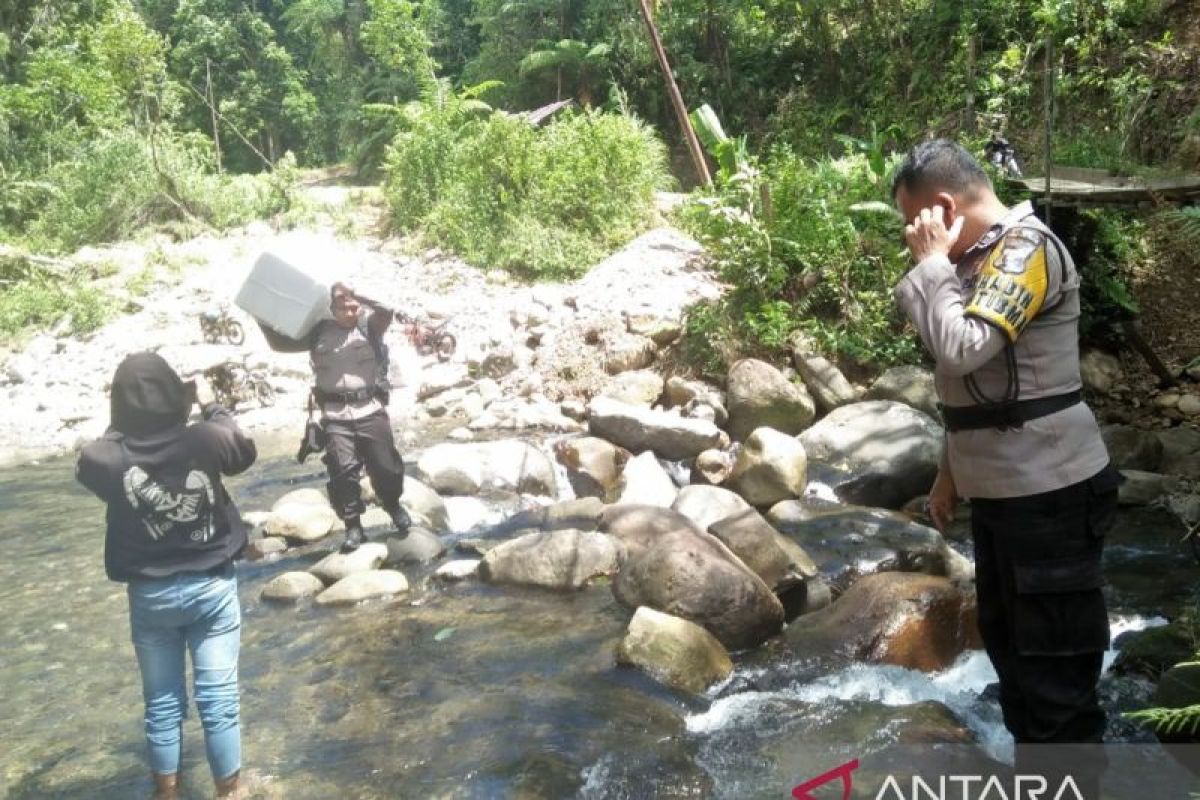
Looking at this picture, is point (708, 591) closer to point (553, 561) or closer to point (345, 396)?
point (553, 561)

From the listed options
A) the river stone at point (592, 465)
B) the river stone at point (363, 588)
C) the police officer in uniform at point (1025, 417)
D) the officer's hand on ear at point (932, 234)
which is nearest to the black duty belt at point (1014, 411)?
the police officer in uniform at point (1025, 417)

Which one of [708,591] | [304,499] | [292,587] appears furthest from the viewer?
[304,499]

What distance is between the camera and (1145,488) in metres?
6.79

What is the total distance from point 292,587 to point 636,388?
15.2 feet

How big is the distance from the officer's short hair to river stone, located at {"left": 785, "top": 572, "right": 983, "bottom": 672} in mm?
2510

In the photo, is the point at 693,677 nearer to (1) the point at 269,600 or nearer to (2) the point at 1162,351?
(1) the point at 269,600

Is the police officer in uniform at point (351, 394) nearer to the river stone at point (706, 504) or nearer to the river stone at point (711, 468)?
the river stone at point (706, 504)

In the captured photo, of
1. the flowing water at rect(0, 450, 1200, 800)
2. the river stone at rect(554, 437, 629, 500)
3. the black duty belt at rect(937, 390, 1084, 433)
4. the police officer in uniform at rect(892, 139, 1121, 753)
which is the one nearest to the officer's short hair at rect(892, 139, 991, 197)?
the police officer in uniform at rect(892, 139, 1121, 753)

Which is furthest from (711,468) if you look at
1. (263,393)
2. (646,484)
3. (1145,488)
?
(263,393)

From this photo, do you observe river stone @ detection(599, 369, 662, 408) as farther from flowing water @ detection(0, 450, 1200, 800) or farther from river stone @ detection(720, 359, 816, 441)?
flowing water @ detection(0, 450, 1200, 800)

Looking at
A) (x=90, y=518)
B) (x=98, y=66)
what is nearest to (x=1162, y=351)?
(x=90, y=518)

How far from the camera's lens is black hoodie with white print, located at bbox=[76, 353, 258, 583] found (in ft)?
10.6

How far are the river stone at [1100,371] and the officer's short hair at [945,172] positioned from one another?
7.26m

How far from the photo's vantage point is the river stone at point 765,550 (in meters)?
5.37
